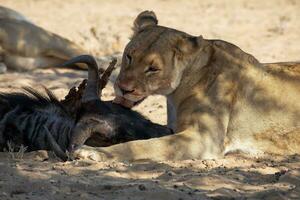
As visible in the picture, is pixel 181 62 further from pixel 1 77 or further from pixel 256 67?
pixel 1 77

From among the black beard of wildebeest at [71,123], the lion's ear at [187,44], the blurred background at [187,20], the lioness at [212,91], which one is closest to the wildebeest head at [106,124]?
the black beard of wildebeest at [71,123]

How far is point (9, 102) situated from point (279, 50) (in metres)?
4.86

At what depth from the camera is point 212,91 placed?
5852mm

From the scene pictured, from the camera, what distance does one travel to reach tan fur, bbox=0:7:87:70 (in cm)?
1016

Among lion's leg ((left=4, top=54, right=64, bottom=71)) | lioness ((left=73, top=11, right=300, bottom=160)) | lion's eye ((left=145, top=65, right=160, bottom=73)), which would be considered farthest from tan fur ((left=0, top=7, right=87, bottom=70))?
lion's eye ((left=145, top=65, right=160, bottom=73))

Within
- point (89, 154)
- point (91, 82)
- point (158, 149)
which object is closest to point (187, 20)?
point (91, 82)

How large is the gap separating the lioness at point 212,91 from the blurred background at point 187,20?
366cm

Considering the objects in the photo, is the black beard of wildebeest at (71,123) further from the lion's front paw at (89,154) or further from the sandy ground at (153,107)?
the sandy ground at (153,107)

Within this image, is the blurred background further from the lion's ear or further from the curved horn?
the curved horn

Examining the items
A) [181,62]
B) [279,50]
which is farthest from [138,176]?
[279,50]

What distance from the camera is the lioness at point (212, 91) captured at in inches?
224

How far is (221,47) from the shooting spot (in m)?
6.04

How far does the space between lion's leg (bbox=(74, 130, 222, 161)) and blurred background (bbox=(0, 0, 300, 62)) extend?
13.8 ft

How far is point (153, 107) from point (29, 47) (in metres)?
3.01
